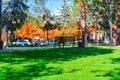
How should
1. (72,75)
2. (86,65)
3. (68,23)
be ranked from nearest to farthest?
(72,75) < (86,65) < (68,23)

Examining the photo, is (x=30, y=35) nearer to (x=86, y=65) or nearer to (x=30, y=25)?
(x=30, y=25)

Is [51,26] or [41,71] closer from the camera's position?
[41,71]

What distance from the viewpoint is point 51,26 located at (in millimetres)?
63719

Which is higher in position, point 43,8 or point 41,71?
point 43,8

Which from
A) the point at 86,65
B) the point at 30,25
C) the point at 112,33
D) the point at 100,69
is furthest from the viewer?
the point at 30,25

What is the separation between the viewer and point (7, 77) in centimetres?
916

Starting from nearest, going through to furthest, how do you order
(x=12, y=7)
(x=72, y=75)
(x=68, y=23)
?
1. (x=72, y=75)
2. (x=12, y=7)
3. (x=68, y=23)

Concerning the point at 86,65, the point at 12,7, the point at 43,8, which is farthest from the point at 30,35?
the point at 86,65

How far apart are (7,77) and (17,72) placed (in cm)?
94

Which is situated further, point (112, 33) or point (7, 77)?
point (112, 33)

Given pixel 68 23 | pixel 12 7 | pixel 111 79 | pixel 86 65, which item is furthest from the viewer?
pixel 68 23

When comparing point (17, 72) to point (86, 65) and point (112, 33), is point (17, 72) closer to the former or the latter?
point (86, 65)

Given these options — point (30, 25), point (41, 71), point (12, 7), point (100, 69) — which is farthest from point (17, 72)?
point (30, 25)

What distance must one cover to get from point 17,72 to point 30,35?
68.8m
